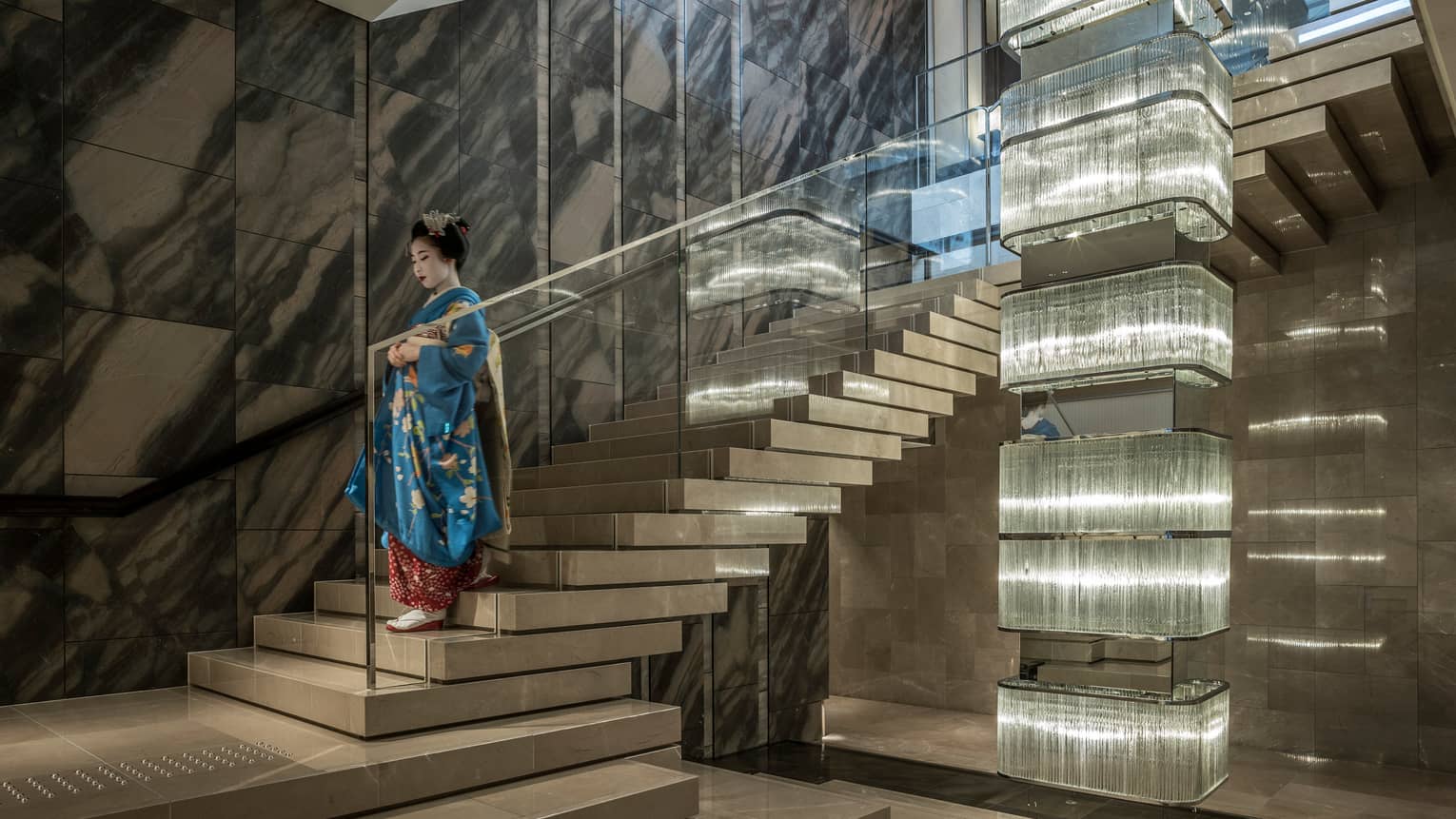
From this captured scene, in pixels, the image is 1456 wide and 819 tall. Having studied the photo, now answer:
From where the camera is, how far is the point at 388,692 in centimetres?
347

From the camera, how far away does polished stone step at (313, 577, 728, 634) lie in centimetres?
389

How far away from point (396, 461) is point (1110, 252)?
2.64 m

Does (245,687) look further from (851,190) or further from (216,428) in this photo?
(851,190)

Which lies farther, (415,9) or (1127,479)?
(415,9)

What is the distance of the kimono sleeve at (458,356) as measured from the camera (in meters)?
3.96

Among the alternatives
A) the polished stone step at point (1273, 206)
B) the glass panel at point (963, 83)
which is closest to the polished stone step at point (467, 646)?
the polished stone step at point (1273, 206)

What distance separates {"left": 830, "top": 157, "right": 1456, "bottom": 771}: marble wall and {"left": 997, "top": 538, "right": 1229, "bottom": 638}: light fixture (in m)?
4.06

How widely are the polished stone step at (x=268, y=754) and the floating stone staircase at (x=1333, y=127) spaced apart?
431 cm

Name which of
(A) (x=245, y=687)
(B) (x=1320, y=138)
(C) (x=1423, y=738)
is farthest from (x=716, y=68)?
(C) (x=1423, y=738)

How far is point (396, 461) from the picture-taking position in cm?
398

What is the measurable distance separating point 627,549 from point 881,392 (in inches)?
78.7

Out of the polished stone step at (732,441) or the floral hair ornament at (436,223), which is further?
the polished stone step at (732,441)

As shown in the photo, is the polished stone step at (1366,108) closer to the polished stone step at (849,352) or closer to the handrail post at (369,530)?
the polished stone step at (849,352)

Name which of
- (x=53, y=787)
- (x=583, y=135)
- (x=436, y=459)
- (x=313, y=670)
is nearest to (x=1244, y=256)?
(x=583, y=135)
